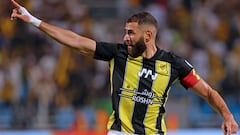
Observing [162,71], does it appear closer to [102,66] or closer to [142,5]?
[102,66]

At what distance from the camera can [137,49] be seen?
7.19 metres

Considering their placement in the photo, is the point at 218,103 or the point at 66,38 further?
the point at 218,103

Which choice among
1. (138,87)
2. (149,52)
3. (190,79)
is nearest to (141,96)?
(138,87)

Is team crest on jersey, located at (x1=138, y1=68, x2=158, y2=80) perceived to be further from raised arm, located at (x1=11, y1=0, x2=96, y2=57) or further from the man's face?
raised arm, located at (x1=11, y1=0, x2=96, y2=57)

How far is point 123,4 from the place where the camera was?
50.6 feet

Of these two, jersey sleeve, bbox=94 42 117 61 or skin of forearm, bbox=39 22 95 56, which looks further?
jersey sleeve, bbox=94 42 117 61

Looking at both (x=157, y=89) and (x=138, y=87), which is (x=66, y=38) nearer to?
(x=138, y=87)

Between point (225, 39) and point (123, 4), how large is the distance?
194 centimetres

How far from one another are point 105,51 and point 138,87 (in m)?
0.41

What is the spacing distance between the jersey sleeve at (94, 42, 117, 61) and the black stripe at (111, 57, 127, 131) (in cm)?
7

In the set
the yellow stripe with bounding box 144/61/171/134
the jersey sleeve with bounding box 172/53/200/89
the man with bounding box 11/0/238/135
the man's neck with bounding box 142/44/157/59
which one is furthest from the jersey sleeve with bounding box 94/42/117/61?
the jersey sleeve with bounding box 172/53/200/89

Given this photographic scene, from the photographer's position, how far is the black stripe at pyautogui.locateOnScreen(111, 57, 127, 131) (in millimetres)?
7191

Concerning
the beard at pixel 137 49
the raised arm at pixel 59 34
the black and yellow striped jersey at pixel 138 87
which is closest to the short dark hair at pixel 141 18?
the beard at pixel 137 49

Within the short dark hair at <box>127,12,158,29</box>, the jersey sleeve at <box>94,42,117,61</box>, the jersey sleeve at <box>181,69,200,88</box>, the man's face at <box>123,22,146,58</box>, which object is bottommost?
the jersey sleeve at <box>181,69,200,88</box>
